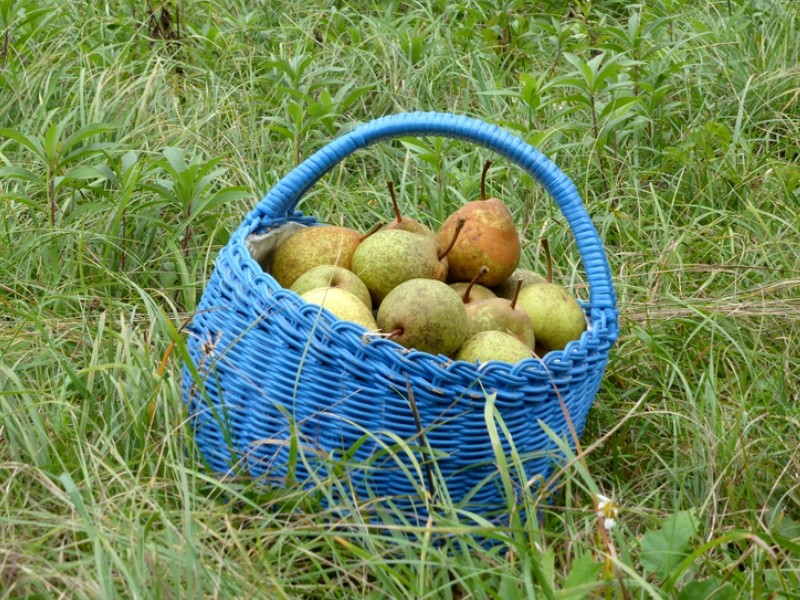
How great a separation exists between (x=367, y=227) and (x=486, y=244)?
0.99 meters

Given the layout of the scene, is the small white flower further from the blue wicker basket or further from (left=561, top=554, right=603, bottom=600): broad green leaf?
the blue wicker basket

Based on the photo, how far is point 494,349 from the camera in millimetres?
2084

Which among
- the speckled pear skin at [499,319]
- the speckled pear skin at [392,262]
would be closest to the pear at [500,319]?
the speckled pear skin at [499,319]

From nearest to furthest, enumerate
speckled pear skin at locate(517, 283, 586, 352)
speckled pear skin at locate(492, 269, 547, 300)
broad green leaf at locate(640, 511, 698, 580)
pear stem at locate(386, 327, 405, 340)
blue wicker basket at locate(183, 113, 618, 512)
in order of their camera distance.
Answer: broad green leaf at locate(640, 511, 698, 580), blue wicker basket at locate(183, 113, 618, 512), pear stem at locate(386, 327, 405, 340), speckled pear skin at locate(517, 283, 586, 352), speckled pear skin at locate(492, 269, 547, 300)

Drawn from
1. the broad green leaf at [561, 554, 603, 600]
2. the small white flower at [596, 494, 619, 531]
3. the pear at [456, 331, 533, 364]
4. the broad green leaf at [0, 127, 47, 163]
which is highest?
the broad green leaf at [0, 127, 47, 163]

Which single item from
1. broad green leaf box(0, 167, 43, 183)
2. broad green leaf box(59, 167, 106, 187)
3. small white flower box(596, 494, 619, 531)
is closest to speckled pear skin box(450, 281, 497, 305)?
small white flower box(596, 494, 619, 531)

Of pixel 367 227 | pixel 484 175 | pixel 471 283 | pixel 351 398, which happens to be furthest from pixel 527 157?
pixel 367 227

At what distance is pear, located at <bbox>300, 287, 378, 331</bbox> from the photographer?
2.08 metres

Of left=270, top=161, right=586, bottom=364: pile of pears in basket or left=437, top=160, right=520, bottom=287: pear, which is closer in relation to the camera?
left=270, top=161, right=586, bottom=364: pile of pears in basket

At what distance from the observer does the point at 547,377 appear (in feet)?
6.55

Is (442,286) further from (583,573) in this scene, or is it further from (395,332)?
(583,573)

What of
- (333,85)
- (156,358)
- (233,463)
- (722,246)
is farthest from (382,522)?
(333,85)

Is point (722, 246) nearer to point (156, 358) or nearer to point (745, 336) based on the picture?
point (745, 336)

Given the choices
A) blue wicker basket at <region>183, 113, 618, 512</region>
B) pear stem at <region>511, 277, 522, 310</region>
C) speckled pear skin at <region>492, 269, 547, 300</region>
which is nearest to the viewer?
blue wicker basket at <region>183, 113, 618, 512</region>
